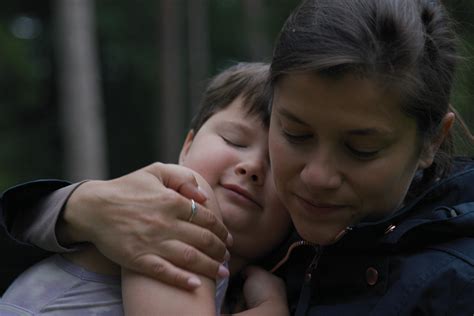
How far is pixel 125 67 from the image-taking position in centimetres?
2294

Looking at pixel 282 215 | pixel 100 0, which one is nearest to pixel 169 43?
pixel 100 0

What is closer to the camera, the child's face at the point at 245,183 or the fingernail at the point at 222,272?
the fingernail at the point at 222,272

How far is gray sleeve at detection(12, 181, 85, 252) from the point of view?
88.2 inches

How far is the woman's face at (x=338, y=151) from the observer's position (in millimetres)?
1979

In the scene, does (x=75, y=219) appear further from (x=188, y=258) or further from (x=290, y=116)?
(x=290, y=116)

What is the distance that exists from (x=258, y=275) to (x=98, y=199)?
1.88ft

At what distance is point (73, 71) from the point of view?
440 inches

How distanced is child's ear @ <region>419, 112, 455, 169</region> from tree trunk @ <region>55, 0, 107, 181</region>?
905cm

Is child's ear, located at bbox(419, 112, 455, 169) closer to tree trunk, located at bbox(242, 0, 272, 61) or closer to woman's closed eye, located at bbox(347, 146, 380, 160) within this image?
woman's closed eye, located at bbox(347, 146, 380, 160)

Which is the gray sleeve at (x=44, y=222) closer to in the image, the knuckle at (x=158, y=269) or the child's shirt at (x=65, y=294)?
the child's shirt at (x=65, y=294)

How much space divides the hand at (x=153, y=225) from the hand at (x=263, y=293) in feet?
0.70

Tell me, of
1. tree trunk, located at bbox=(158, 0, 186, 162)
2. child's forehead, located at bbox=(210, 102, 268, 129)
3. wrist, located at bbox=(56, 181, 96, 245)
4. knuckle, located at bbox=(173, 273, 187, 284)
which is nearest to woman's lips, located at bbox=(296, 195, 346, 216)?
knuckle, located at bbox=(173, 273, 187, 284)

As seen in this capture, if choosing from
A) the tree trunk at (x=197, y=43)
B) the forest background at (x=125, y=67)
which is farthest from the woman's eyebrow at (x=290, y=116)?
the tree trunk at (x=197, y=43)

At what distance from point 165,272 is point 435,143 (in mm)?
823
